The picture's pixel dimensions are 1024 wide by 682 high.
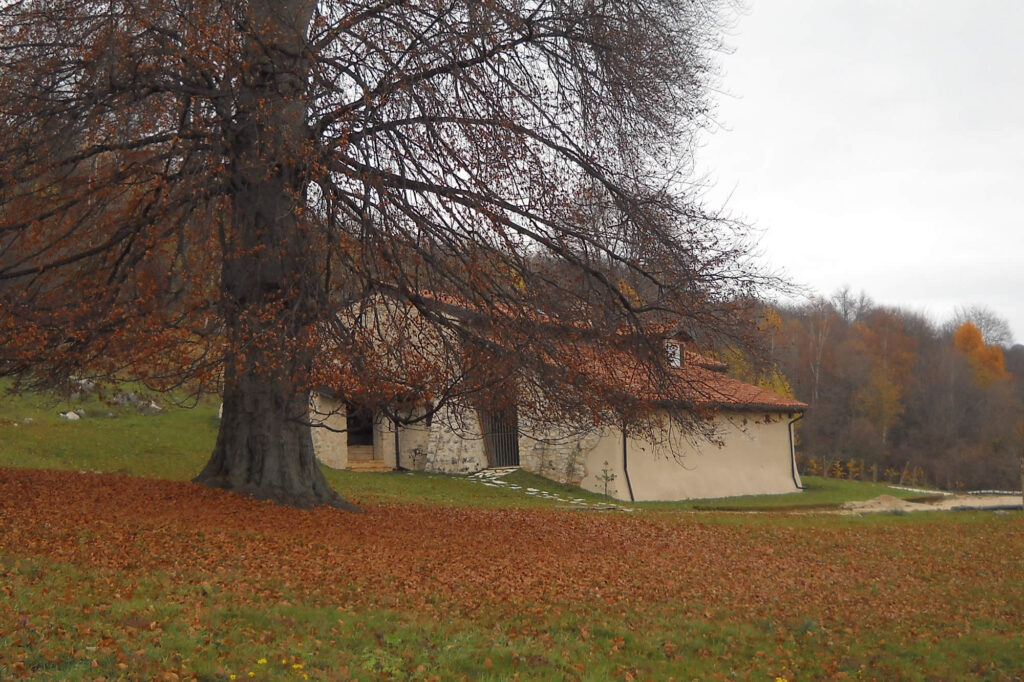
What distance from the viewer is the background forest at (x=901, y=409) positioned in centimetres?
5625

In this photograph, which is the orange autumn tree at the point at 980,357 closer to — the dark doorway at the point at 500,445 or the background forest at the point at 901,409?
the background forest at the point at 901,409

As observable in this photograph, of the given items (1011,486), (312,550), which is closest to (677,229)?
(312,550)

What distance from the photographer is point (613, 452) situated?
77.0 feet

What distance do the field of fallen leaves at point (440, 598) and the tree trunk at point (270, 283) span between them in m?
0.79

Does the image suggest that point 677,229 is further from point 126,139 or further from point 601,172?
point 126,139

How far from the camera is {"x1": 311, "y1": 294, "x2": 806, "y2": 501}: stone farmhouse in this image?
23.5 metres

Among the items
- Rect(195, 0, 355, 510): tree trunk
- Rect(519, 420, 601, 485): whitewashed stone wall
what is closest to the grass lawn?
Rect(195, 0, 355, 510): tree trunk

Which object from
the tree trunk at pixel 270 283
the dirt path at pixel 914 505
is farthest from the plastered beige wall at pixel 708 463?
the tree trunk at pixel 270 283

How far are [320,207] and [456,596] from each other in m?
5.56

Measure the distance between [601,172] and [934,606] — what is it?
6.61 meters

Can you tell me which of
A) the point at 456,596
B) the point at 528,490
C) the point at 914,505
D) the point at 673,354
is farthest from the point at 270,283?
the point at 914,505

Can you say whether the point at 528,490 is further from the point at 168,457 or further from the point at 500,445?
the point at 168,457

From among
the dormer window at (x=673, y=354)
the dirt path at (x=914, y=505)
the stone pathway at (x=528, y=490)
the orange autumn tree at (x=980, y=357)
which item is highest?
the orange autumn tree at (x=980, y=357)

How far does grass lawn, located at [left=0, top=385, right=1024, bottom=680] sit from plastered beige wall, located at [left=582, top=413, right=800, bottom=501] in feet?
29.7
